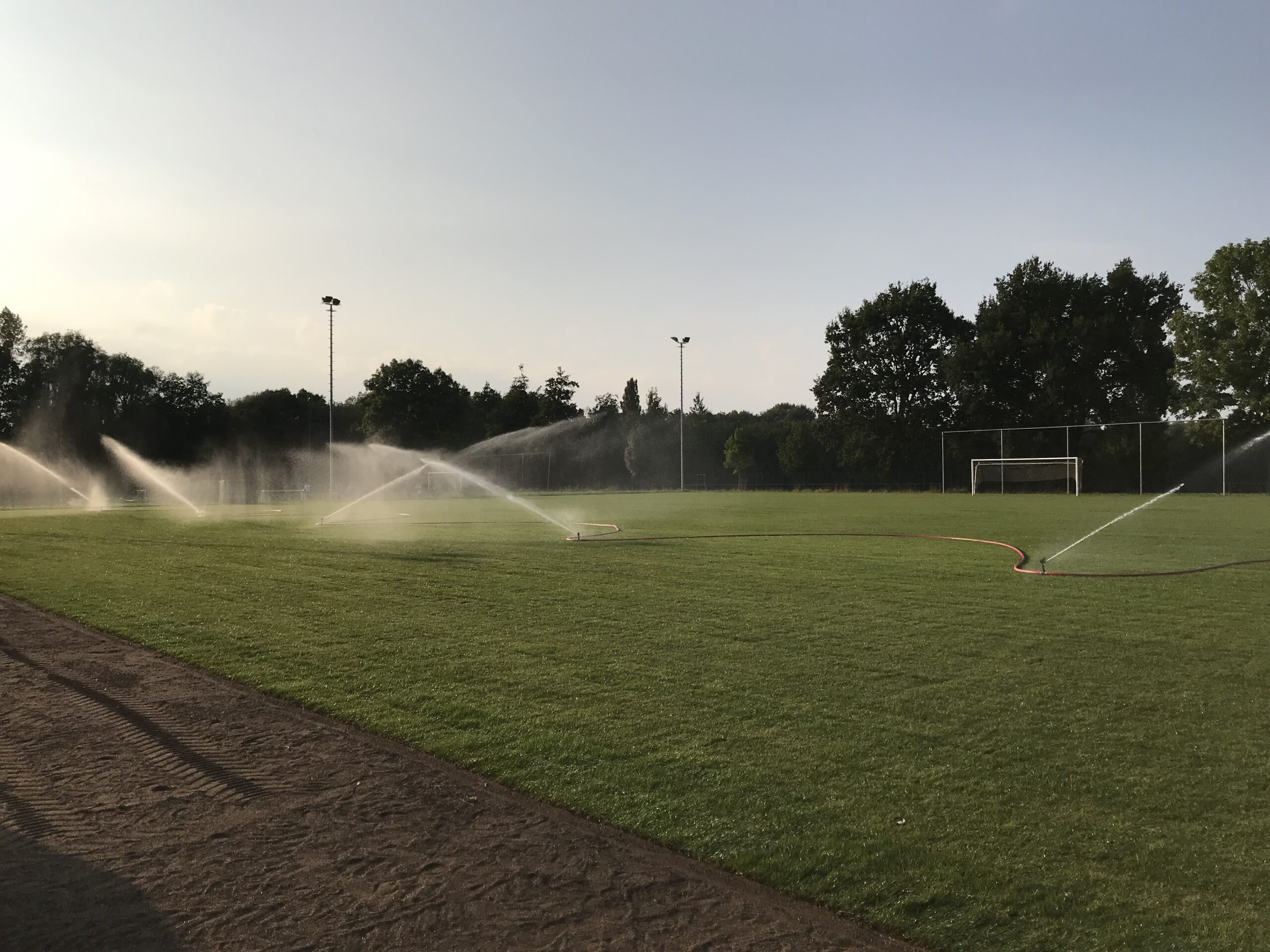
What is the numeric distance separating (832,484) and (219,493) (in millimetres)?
41614

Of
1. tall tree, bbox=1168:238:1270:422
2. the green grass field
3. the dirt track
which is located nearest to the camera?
the dirt track

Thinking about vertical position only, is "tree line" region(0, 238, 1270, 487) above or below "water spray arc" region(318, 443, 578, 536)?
above

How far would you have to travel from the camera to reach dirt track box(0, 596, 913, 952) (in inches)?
135

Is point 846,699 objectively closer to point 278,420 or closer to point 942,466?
point 942,466

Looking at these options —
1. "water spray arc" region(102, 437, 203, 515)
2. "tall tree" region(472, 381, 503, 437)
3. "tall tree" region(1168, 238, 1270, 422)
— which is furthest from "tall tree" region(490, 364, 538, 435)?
"tall tree" region(1168, 238, 1270, 422)

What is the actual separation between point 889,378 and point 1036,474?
1443cm

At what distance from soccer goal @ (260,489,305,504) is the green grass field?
3852cm

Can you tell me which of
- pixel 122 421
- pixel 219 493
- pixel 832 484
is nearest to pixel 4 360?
pixel 122 421

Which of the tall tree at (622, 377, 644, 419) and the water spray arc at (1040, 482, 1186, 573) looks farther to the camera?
the tall tree at (622, 377, 644, 419)

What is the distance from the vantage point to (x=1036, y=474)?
55188 mm

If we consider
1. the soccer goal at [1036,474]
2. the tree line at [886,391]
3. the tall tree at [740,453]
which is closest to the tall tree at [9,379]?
the tree line at [886,391]

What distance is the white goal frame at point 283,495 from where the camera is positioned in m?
53.9

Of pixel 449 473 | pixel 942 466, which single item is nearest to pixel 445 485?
pixel 449 473

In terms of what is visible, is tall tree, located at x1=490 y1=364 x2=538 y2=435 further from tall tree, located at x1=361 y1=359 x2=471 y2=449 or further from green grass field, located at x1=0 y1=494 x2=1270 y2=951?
green grass field, located at x1=0 y1=494 x2=1270 y2=951
